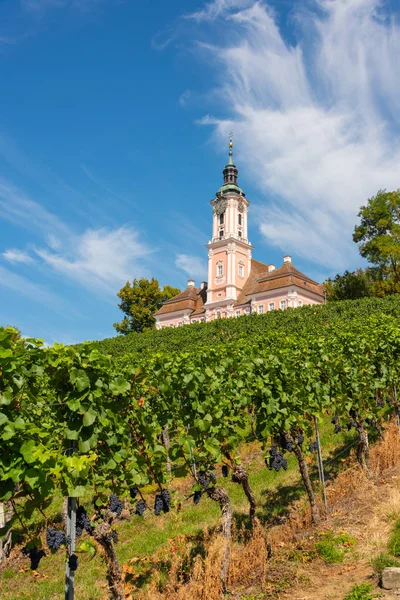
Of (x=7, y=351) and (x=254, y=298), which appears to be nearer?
(x=7, y=351)

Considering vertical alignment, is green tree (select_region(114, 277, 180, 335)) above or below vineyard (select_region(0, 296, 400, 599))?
above

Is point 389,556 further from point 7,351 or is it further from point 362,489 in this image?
point 7,351

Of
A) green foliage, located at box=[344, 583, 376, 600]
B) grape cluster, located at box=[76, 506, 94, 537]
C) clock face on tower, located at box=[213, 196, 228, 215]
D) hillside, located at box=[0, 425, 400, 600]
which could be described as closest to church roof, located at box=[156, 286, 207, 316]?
clock face on tower, located at box=[213, 196, 228, 215]

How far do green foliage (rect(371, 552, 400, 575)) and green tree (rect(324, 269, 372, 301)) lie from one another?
128ft

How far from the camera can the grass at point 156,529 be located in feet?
24.9

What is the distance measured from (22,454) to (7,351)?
877 millimetres

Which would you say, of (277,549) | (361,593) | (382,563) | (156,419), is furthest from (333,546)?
(156,419)

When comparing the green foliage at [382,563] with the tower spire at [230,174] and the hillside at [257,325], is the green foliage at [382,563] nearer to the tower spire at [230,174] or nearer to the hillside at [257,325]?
the hillside at [257,325]

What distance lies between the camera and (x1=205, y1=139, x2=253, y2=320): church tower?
56.5 metres

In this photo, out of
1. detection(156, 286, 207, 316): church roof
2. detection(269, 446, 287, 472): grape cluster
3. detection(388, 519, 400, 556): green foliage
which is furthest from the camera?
detection(156, 286, 207, 316): church roof

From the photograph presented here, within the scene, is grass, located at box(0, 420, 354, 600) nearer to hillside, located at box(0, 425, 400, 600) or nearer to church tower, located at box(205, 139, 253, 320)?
hillside, located at box(0, 425, 400, 600)

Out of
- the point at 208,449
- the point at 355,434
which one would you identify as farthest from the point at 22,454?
the point at 355,434

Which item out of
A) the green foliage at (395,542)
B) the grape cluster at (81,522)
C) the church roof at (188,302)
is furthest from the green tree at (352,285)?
Answer: the grape cluster at (81,522)

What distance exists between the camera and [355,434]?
12.0 m
